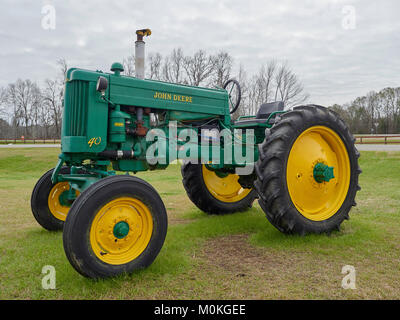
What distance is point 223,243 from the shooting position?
4375 mm

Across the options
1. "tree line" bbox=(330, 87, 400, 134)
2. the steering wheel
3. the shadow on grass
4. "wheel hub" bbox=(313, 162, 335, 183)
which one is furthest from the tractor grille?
"tree line" bbox=(330, 87, 400, 134)

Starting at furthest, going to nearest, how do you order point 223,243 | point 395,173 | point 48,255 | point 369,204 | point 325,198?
point 395,173 → point 369,204 → point 325,198 → point 223,243 → point 48,255

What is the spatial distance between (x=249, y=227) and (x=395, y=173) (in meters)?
8.51

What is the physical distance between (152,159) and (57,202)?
1.69 metres

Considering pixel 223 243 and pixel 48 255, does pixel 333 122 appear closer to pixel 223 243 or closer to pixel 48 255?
pixel 223 243

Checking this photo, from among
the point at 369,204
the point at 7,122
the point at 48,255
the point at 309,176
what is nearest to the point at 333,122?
the point at 309,176

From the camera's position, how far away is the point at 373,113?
2290 inches

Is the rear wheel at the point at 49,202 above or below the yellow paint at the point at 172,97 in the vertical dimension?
below

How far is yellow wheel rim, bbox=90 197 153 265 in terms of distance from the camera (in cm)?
306

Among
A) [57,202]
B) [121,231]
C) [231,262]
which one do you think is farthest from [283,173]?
[57,202]

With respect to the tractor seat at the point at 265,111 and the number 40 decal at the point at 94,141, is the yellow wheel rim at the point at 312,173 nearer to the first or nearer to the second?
the tractor seat at the point at 265,111

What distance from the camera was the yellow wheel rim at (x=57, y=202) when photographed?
189 inches

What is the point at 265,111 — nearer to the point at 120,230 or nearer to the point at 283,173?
the point at 283,173

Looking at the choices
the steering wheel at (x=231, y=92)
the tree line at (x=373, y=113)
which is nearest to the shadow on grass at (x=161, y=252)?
the steering wheel at (x=231, y=92)
